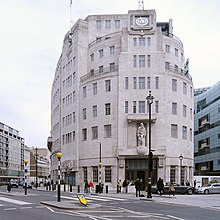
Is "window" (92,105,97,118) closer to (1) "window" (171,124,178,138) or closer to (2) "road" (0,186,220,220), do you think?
(1) "window" (171,124,178,138)

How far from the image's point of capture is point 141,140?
58.7 meters

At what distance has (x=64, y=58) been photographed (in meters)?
78.8

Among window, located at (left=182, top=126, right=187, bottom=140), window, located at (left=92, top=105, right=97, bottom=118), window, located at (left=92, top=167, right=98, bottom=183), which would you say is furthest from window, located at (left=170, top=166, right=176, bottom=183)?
window, located at (left=92, top=105, right=97, bottom=118)

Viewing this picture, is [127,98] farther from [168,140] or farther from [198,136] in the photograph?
[198,136]

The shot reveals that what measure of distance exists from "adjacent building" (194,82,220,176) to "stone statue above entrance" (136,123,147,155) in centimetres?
4217

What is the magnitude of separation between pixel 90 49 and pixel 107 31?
20.1 feet

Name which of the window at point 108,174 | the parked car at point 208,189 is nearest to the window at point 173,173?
the window at point 108,174

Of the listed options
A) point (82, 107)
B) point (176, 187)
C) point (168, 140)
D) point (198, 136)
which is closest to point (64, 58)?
point (82, 107)

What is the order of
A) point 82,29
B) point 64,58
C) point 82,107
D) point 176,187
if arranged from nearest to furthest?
point 176,187, point 82,107, point 82,29, point 64,58

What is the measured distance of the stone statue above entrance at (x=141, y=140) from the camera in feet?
191

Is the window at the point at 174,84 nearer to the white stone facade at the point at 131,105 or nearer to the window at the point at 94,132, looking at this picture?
the white stone facade at the point at 131,105

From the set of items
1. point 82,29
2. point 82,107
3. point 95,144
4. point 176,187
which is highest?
point 82,29

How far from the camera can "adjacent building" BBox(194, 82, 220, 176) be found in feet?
321

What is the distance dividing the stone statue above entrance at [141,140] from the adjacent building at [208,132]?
42.2m
